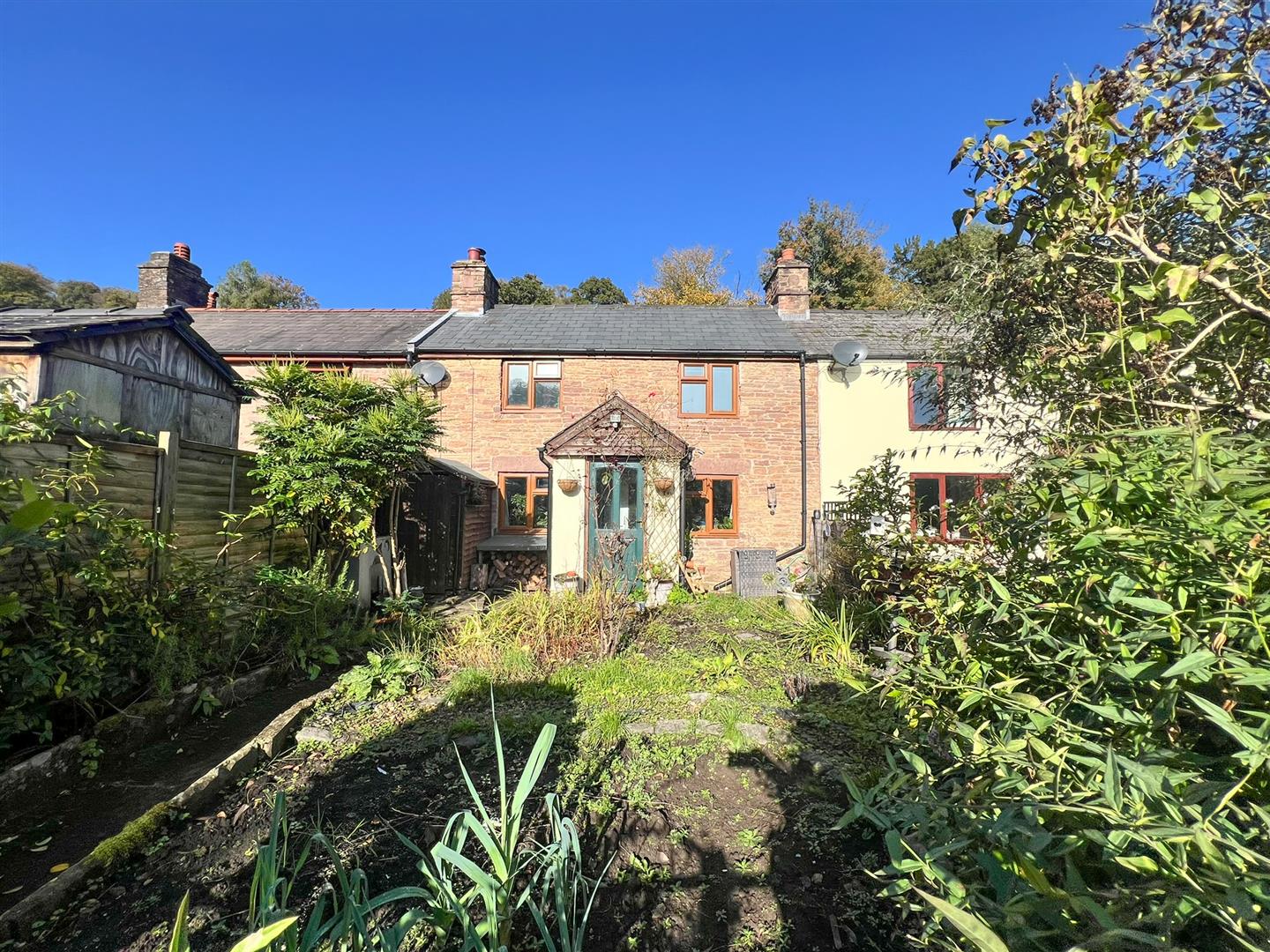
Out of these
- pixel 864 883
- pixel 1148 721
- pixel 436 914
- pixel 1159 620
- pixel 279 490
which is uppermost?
pixel 279 490

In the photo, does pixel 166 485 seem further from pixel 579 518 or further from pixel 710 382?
pixel 710 382

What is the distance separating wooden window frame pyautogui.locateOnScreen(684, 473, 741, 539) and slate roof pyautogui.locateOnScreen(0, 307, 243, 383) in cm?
888

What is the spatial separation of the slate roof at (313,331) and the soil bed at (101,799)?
9970mm

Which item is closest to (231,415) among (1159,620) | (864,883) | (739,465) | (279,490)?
(279,490)

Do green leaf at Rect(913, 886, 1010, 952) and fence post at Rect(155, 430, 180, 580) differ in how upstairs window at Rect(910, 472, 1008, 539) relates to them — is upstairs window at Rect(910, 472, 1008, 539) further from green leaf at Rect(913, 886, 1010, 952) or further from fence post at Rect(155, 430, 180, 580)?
fence post at Rect(155, 430, 180, 580)

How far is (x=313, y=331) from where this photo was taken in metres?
14.3

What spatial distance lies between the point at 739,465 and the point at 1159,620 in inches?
437

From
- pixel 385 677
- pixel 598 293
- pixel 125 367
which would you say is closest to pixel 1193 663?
pixel 385 677

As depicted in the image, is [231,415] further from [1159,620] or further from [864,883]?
[1159,620]

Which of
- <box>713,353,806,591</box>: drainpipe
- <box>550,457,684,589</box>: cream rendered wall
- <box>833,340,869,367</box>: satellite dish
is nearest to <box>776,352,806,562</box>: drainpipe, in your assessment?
<box>713,353,806,591</box>: drainpipe

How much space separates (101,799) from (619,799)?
296cm

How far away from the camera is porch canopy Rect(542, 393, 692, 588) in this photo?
991cm

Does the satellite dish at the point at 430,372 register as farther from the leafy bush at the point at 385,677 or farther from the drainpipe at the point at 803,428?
the leafy bush at the point at 385,677

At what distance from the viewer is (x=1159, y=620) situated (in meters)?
1.24
